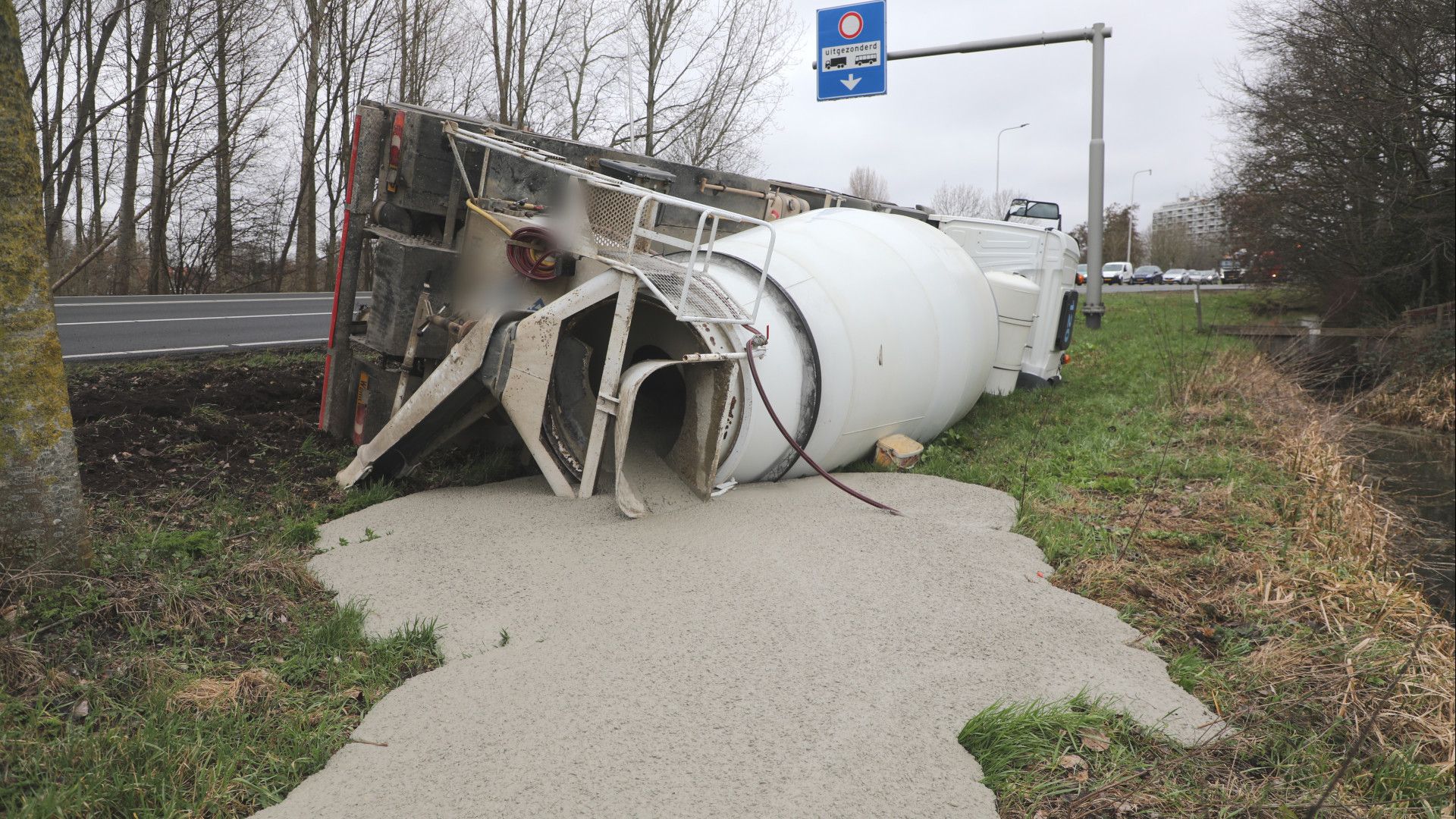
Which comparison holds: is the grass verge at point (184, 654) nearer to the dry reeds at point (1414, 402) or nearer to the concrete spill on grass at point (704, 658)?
the concrete spill on grass at point (704, 658)

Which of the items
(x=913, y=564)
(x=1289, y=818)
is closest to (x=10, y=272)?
(x=913, y=564)

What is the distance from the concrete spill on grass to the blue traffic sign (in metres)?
10.8

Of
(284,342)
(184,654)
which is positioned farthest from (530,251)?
(284,342)

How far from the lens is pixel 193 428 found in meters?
6.61

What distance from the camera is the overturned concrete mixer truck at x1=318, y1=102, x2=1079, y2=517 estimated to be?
16.8 feet

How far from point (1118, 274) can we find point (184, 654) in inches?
2023

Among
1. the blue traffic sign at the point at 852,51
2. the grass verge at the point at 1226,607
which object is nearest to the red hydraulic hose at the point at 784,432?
the grass verge at the point at 1226,607

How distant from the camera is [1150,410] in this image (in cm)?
976

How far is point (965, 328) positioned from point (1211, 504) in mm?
2089

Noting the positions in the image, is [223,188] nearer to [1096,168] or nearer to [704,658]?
[1096,168]

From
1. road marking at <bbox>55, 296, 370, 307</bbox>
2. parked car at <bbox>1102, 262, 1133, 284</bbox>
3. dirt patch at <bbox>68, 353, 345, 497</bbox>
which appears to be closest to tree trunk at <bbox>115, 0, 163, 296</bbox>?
road marking at <bbox>55, 296, 370, 307</bbox>

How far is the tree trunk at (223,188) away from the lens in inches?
807

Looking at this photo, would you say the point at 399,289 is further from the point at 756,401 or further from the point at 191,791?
the point at 191,791

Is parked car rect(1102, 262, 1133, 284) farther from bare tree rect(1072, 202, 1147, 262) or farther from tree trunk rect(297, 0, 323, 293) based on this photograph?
tree trunk rect(297, 0, 323, 293)
